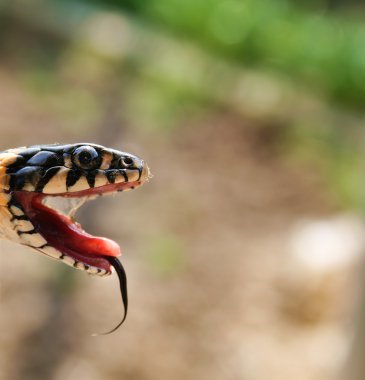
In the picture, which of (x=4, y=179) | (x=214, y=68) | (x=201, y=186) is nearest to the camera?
(x=4, y=179)

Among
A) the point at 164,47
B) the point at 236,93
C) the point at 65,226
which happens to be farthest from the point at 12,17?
the point at 65,226

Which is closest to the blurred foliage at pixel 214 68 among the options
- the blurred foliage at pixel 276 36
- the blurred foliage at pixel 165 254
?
the blurred foliage at pixel 276 36

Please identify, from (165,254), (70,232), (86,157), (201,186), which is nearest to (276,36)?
(201,186)

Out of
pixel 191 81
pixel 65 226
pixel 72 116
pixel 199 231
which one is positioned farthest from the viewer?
pixel 191 81

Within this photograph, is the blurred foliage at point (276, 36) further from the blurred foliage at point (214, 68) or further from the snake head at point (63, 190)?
the snake head at point (63, 190)

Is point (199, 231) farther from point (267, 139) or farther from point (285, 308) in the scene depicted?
point (267, 139)

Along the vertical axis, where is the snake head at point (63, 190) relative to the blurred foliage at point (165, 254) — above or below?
above

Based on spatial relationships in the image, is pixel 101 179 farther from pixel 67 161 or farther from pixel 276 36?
pixel 276 36
